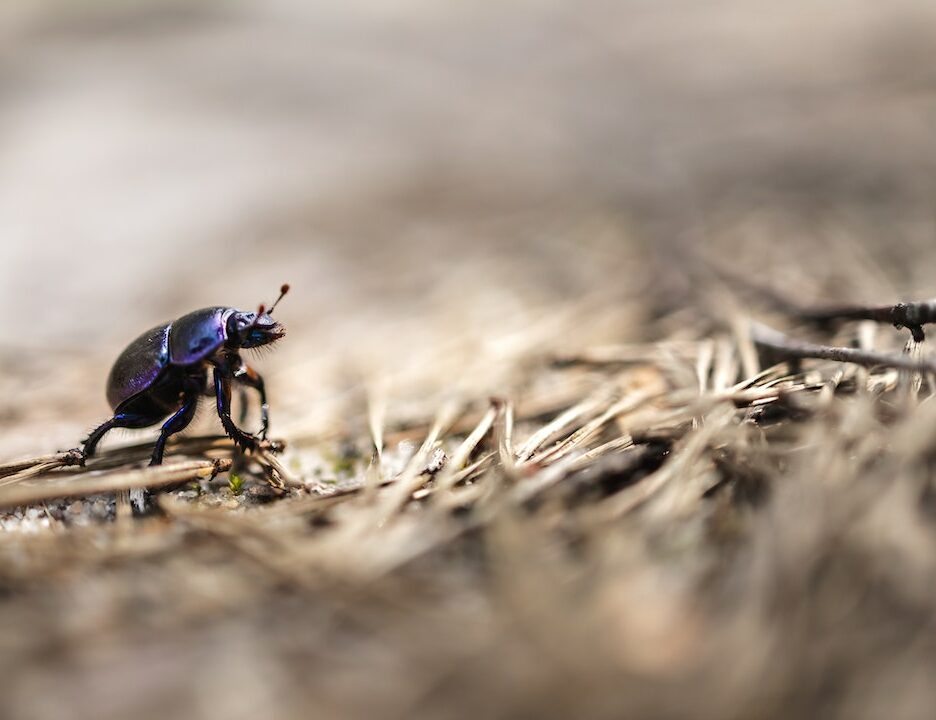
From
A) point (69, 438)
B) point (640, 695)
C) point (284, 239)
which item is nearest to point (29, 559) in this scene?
point (69, 438)

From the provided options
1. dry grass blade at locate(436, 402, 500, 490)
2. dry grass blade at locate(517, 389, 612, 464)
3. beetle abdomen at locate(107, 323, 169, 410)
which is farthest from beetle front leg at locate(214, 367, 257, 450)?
dry grass blade at locate(517, 389, 612, 464)

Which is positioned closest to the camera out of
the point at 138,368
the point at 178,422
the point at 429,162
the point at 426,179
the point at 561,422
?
the point at 561,422

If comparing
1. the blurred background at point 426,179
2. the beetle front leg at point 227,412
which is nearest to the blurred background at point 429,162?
the blurred background at point 426,179

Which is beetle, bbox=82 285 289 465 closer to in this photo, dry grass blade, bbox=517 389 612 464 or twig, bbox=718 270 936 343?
dry grass blade, bbox=517 389 612 464

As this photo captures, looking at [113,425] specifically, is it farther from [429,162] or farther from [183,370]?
[429,162]

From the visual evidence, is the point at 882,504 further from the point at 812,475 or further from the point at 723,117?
the point at 723,117

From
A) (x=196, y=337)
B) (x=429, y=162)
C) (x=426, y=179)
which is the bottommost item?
(x=196, y=337)

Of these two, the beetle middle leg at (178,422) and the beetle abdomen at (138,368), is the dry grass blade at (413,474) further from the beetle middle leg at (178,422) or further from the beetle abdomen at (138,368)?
the beetle abdomen at (138,368)

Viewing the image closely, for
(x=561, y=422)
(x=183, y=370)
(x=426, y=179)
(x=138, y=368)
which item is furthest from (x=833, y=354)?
(x=426, y=179)
